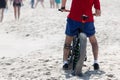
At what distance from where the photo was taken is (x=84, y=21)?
869 centimetres

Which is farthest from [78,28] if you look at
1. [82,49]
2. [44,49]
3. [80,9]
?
[44,49]

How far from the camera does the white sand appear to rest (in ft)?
30.2

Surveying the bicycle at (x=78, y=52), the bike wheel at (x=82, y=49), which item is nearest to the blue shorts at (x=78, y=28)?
the bicycle at (x=78, y=52)

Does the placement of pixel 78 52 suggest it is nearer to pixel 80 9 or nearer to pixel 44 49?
pixel 80 9

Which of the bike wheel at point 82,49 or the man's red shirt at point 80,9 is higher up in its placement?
the man's red shirt at point 80,9

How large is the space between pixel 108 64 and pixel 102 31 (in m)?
6.66

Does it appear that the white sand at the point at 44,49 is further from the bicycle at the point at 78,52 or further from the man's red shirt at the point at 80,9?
the man's red shirt at the point at 80,9

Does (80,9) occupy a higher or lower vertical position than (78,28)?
higher

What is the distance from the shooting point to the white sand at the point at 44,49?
922cm

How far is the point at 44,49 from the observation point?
13844 millimetres

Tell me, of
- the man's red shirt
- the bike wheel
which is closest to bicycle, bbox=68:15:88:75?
the bike wheel

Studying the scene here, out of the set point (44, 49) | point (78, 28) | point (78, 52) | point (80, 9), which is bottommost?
point (44, 49)

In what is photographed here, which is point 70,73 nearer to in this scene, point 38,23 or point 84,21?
point 84,21

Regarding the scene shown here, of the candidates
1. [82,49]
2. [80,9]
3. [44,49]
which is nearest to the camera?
[82,49]
